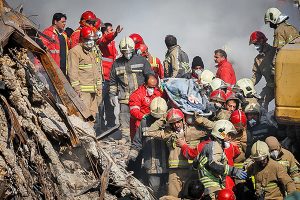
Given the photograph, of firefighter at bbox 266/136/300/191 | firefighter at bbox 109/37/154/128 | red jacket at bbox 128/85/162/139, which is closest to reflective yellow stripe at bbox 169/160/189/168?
firefighter at bbox 266/136/300/191

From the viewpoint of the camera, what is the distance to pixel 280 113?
29.9 ft

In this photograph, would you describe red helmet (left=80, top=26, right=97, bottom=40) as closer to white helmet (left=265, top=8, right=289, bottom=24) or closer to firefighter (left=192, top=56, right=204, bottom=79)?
firefighter (left=192, top=56, right=204, bottom=79)

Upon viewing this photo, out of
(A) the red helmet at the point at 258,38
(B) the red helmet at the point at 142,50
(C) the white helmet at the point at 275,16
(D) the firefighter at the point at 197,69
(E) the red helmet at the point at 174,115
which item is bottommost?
(E) the red helmet at the point at 174,115

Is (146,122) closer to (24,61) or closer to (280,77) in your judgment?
(280,77)

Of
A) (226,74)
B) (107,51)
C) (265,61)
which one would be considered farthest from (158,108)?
(107,51)

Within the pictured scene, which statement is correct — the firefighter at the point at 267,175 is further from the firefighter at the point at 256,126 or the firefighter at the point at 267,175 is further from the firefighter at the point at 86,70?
the firefighter at the point at 86,70

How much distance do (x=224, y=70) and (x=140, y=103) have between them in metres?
2.57

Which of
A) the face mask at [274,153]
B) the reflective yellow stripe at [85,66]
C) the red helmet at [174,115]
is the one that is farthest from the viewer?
the reflective yellow stripe at [85,66]

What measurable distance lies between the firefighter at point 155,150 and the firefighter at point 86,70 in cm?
204

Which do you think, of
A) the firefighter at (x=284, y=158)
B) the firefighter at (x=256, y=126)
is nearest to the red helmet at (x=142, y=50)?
the firefighter at (x=256, y=126)

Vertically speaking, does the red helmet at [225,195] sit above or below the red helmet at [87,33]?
below

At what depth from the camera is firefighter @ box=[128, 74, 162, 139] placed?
1306 centimetres

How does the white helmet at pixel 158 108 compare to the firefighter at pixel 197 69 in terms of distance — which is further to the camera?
the firefighter at pixel 197 69

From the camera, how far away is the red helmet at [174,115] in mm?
11516
